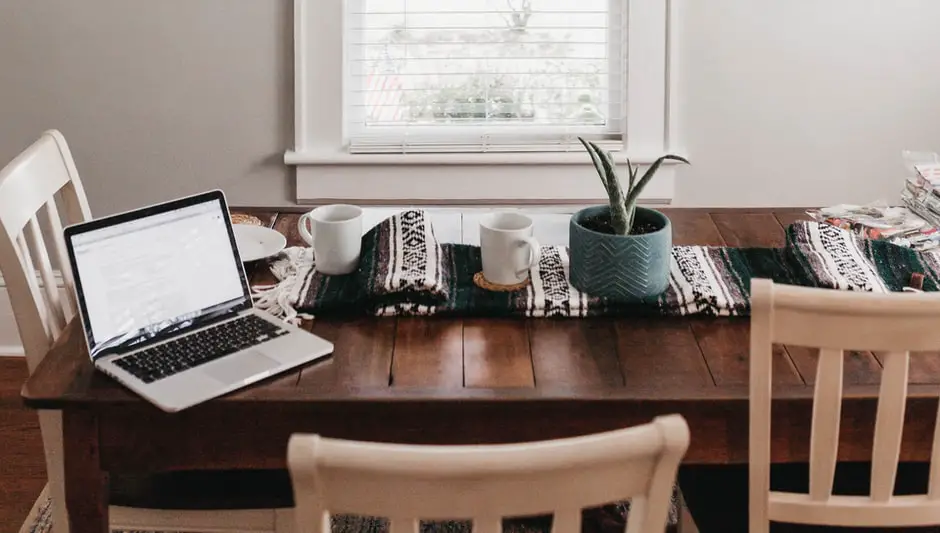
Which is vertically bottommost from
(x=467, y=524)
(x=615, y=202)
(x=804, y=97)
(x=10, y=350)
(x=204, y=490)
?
(x=467, y=524)

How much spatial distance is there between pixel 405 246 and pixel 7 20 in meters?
1.60

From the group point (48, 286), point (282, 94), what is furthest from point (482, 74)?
point (48, 286)

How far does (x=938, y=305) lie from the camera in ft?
4.00

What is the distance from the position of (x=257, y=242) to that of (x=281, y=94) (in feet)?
3.20

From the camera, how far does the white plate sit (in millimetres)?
1846

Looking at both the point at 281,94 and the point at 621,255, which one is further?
the point at 281,94

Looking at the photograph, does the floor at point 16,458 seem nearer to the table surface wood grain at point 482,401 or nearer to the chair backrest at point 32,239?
the chair backrest at point 32,239

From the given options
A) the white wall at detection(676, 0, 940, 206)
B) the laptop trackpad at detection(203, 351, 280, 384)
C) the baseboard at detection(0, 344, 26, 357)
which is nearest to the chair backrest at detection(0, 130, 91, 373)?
the laptop trackpad at detection(203, 351, 280, 384)

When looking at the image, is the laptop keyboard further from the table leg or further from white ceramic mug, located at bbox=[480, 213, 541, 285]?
white ceramic mug, located at bbox=[480, 213, 541, 285]

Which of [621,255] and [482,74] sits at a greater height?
[482,74]

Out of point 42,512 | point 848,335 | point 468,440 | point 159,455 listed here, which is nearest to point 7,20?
point 42,512

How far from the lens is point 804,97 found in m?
2.81

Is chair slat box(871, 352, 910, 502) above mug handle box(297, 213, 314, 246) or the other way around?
the other way around

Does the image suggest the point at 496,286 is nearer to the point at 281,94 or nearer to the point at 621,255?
the point at 621,255
